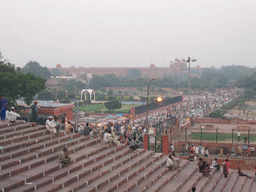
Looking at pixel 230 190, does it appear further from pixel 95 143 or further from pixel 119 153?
pixel 95 143

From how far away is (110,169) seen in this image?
31.0 feet

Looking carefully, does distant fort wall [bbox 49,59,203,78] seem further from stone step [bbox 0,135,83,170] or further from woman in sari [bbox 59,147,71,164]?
woman in sari [bbox 59,147,71,164]

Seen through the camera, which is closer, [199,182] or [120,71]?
[199,182]

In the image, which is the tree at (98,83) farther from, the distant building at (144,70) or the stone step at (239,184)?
the stone step at (239,184)

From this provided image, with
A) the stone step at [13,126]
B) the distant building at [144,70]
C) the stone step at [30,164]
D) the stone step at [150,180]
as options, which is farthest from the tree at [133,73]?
the stone step at [30,164]

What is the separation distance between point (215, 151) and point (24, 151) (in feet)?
39.8

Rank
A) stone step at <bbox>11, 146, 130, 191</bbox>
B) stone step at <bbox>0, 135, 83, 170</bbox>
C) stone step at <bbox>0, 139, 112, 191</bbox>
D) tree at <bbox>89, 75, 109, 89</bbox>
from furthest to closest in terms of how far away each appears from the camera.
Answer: tree at <bbox>89, 75, 109, 89</bbox> → stone step at <bbox>0, 135, 83, 170</bbox> → stone step at <bbox>11, 146, 130, 191</bbox> → stone step at <bbox>0, 139, 112, 191</bbox>

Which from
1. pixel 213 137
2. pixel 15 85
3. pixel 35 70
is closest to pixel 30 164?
pixel 15 85

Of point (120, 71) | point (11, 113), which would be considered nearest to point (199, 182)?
point (11, 113)

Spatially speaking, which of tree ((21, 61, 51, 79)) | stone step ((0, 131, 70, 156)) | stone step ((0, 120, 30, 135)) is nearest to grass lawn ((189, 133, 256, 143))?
stone step ((0, 131, 70, 156))

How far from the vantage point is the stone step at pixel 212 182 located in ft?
33.4

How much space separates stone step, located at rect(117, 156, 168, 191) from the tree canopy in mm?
12539

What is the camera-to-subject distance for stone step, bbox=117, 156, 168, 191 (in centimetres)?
881

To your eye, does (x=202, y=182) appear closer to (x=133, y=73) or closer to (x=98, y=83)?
(x=98, y=83)
